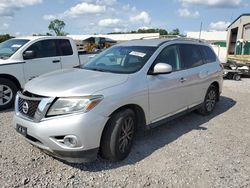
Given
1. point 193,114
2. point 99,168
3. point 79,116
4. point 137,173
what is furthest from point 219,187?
point 193,114

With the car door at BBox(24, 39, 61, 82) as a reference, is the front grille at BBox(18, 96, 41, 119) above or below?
below

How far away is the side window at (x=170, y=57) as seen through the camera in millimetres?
4500

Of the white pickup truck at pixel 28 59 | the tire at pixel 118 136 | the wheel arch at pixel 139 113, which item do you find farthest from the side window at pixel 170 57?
the white pickup truck at pixel 28 59

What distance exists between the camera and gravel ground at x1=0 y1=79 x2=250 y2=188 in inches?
132

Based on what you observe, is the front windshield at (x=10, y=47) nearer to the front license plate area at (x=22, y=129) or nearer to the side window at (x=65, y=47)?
the side window at (x=65, y=47)

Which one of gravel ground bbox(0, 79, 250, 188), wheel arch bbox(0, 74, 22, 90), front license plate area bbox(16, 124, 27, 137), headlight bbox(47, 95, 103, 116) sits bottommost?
gravel ground bbox(0, 79, 250, 188)

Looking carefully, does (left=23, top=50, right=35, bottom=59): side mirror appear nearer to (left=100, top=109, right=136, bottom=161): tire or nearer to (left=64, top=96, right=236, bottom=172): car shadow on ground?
(left=64, top=96, right=236, bottom=172): car shadow on ground

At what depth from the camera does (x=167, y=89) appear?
4445 mm

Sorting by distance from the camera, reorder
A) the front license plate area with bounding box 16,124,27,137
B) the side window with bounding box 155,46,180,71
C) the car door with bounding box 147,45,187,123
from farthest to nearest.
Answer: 1. the side window with bounding box 155,46,180,71
2. the car door with bounding box 147,45,187,123
3. the front license plate area with bounding box 16,124,27,137

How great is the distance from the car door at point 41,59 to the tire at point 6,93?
0.43 m

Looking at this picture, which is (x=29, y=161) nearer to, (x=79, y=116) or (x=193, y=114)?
(x=79, y=116)

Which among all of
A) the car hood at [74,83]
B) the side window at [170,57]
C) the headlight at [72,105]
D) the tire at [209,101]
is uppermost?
the side window at [170,57]

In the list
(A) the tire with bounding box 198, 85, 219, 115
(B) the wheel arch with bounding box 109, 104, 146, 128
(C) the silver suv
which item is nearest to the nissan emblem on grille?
(C) the silver suv

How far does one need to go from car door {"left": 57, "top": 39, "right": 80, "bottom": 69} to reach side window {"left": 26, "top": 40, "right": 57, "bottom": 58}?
0.67ft
